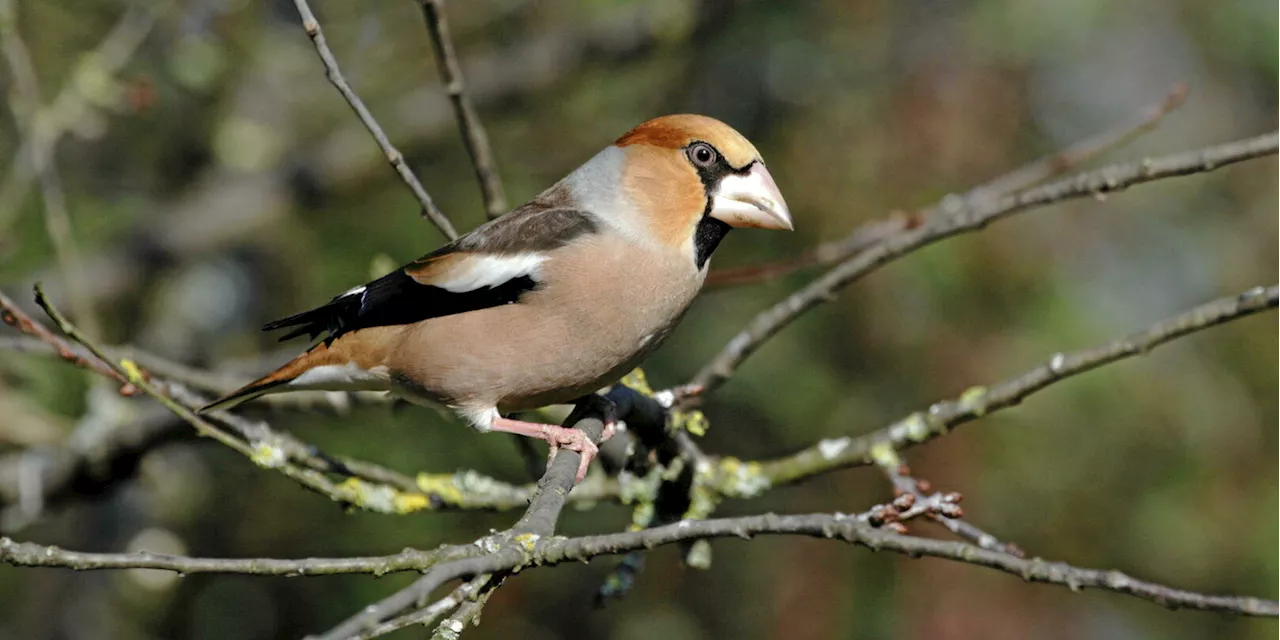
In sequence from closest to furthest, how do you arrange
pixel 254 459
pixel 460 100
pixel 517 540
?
1. pixel 517 540
2. pixel 254 459
3. pixel 460 100

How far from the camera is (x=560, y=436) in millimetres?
3477

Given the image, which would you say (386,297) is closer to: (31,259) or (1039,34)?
(31,259)

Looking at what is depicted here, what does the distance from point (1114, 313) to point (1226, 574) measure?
138 cm

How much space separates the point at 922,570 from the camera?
6.03 m

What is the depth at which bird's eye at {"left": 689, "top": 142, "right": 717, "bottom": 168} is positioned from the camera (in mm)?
3756

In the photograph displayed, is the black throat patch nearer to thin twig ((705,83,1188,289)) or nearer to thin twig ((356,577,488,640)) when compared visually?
thin twig ((705,83,1188,289))

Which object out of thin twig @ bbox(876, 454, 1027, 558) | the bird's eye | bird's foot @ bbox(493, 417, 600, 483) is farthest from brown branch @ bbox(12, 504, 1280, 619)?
the bird's eye

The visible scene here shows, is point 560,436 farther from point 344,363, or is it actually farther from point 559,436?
point 344,363

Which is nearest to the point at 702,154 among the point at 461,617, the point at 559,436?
the point at 559,436

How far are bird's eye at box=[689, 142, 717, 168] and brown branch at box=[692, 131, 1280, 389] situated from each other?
0.49m

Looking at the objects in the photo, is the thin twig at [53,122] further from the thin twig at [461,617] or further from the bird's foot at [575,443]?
the thin twig at [461,617]

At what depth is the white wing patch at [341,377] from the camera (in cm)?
378

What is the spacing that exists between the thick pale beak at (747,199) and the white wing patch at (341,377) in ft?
3.69

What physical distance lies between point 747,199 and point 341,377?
1.34 meters
